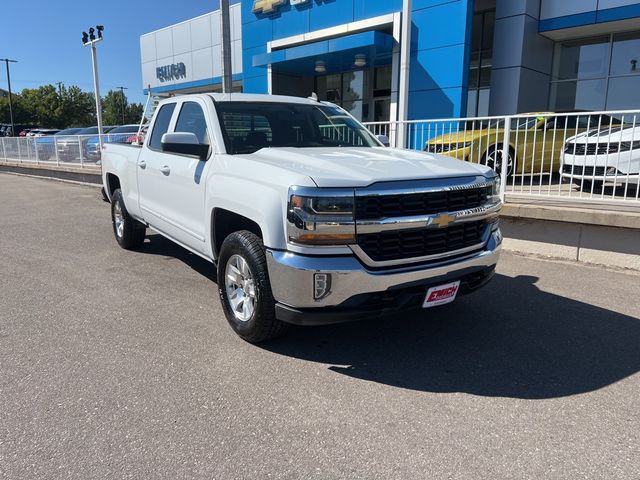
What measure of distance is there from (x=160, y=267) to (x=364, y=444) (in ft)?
13.4

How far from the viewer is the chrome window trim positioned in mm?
3111

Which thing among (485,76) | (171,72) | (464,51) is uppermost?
(171,72)

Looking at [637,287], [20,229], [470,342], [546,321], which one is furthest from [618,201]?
[20,229]

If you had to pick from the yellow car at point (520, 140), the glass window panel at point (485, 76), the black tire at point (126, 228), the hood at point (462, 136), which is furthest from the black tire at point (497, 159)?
the glass window panel at point (485, 76)

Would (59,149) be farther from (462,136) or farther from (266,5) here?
(462,136)

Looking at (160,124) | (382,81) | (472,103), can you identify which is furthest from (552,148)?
(382,81)

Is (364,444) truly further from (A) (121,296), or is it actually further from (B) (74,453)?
(A) (121,296)

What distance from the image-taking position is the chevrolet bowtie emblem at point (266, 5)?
17688 mm

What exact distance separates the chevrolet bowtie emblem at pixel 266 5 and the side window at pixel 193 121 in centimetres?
1436

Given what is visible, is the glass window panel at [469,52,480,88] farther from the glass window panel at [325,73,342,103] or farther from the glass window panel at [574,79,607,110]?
the glass window panel at [325,73,342,103]

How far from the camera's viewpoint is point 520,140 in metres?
6.93

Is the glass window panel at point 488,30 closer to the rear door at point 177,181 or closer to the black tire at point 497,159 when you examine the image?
the black tire at point 497,159

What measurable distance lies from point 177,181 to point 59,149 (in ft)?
48.7

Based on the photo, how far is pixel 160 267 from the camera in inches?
236
